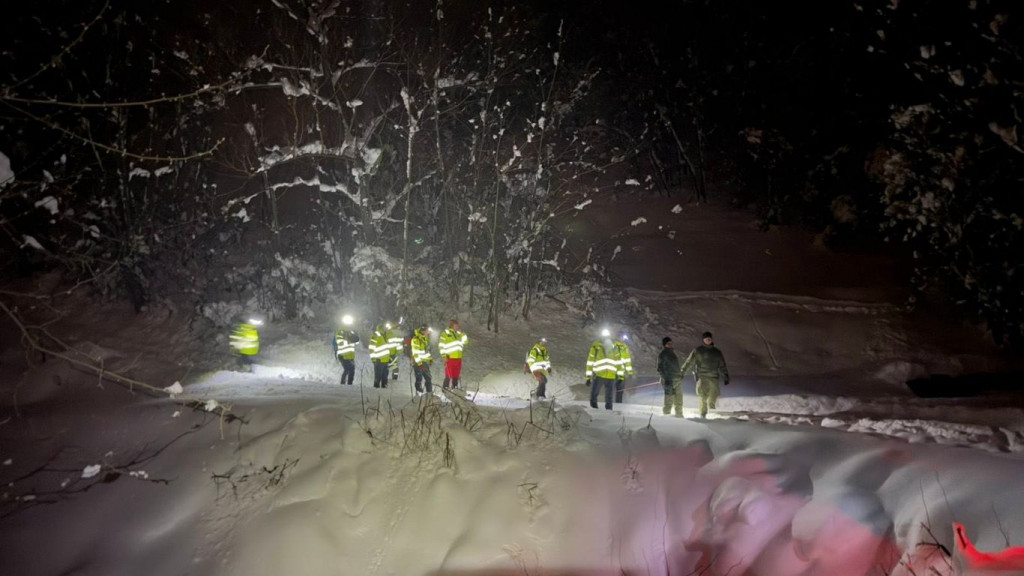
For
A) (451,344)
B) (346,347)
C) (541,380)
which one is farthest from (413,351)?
(541,380)

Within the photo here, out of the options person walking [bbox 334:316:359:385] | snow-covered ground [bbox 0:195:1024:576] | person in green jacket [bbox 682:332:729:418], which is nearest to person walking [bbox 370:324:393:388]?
person walking [bbox 334:316:359:385]

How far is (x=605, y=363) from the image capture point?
11.3m

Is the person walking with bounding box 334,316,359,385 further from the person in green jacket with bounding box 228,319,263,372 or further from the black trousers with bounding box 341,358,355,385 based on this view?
the person in green jacket with bounding box 228,319,263,372

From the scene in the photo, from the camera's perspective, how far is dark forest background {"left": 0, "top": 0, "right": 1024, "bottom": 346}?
37.2 feet

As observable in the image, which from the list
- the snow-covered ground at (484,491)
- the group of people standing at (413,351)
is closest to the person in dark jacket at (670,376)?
the snow-covered ground at (484,491)

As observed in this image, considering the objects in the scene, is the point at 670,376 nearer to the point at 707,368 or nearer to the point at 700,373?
the point at 700,373

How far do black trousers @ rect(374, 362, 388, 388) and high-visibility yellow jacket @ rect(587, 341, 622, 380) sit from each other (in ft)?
16.2

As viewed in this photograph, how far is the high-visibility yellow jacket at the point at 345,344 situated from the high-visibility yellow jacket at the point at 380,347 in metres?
1.08

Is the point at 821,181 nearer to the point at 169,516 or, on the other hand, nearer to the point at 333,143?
the point at 333,143

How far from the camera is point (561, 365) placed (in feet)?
60.4

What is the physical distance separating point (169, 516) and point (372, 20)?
17.3 m

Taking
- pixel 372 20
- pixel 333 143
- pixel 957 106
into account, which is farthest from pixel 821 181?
pixel 333 143

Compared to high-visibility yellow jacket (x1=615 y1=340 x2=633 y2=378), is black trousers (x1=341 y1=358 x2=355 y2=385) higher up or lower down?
lower down

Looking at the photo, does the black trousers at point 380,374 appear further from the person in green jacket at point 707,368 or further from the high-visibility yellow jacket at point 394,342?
the person in green jacket at point 707,368
